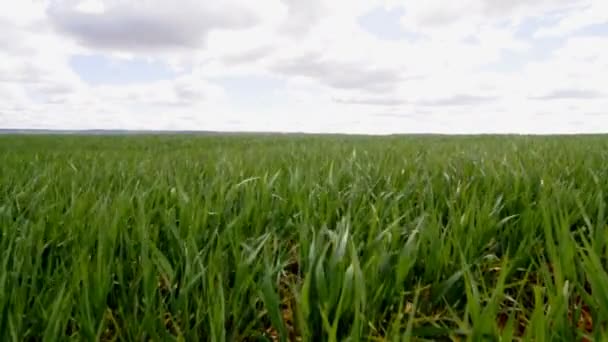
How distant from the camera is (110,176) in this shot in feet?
8.21

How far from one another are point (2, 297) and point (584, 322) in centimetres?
125

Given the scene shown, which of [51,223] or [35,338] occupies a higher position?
[51,223]

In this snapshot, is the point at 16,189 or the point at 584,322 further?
the point at 16,189

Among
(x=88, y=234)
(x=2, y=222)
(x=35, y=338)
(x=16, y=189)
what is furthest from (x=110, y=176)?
(x=35, y=338)

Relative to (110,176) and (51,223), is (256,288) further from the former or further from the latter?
(110,176)

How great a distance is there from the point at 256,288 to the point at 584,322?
77cm

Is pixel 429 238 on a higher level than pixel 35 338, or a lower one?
higher

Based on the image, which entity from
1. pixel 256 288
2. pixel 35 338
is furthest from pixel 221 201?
pixel 35 338

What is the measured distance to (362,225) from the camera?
1.23 m

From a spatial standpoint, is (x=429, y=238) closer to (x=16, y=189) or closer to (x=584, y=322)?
(x=584, y=322)

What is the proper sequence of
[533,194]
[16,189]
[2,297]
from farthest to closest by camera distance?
[16,189] → [533,194] → [2,297]

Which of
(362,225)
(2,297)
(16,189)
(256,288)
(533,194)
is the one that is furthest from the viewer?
(16,189)

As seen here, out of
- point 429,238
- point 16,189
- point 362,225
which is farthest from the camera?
point 16,189

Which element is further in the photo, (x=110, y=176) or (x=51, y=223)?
(x=110, y=176)
